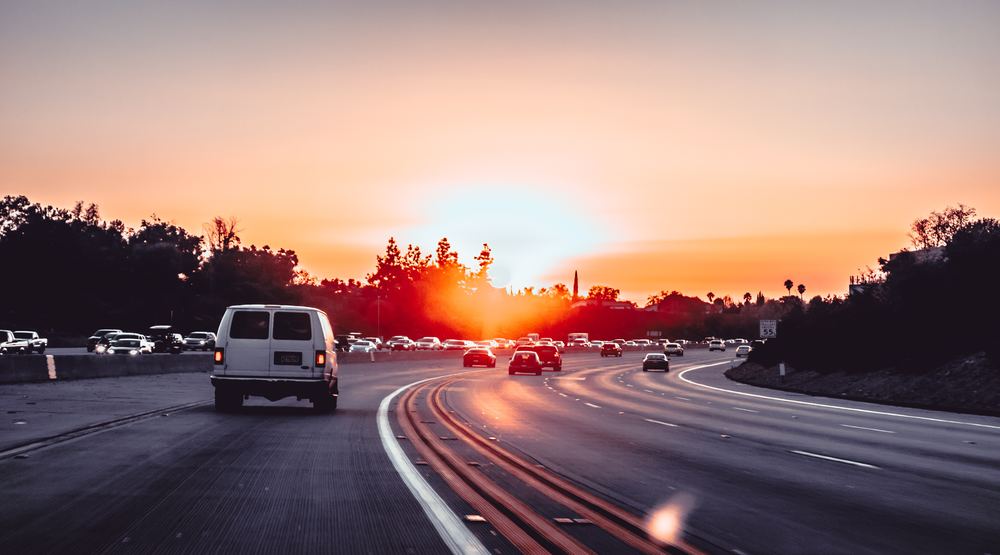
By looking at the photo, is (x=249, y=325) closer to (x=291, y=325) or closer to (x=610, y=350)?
(x=291, y=325)

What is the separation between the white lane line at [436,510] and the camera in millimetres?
7637

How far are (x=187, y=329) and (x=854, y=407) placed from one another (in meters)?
101

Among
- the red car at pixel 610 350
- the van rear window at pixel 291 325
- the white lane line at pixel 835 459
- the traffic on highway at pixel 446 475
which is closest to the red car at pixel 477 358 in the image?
the red car at pixel 610 350

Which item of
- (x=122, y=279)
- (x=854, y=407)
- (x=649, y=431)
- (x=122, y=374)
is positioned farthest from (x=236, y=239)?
(x=649, y=431)

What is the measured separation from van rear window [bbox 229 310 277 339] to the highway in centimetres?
166

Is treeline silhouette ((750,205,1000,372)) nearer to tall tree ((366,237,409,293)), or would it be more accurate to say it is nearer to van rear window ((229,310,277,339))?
van rear window ((229,310,277,339))

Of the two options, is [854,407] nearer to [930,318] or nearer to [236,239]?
[930,318]

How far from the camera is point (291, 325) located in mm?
22016

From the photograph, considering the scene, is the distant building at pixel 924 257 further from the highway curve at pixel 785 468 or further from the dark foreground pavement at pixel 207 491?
the dark foreground pavement at pixel 207 491

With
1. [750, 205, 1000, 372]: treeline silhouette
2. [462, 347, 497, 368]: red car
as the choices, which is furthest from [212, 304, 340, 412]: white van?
[462, 347, 497, 368]: red car

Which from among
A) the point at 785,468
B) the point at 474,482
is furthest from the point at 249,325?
the point at 785,468

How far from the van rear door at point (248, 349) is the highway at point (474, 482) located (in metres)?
0.98

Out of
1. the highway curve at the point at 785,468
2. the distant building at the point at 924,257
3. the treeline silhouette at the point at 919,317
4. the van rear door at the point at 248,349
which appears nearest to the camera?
the highway curve at the point at 785,468

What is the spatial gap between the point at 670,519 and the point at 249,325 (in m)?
14.6
